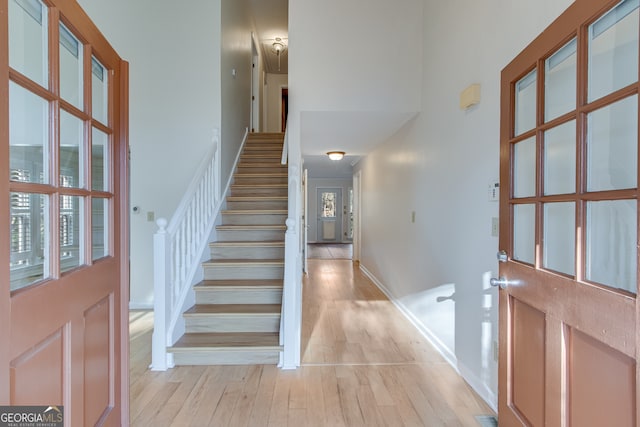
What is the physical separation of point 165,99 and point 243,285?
2406mm

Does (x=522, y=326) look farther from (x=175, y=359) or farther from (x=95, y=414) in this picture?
(x=175, y=359)

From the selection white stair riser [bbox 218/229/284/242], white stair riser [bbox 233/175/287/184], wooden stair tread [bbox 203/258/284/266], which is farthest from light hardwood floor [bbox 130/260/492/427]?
white stair riser [bbox 233/175/287/184]

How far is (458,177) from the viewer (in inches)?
91.6

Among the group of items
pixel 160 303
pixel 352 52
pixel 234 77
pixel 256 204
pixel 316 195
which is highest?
pixel 234 77

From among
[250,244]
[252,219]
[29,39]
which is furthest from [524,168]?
[252,219]

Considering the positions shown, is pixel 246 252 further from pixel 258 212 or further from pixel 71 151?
pixel 71 151

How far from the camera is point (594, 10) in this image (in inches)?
38.4

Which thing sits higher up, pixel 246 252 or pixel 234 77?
pixel 234 77

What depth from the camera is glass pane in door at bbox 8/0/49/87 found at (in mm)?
839

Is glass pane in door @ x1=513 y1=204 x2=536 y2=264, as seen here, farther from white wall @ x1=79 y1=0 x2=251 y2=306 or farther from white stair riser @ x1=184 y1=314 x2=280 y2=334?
white wall @ x1=79 y1=0 x2=251 y2=306

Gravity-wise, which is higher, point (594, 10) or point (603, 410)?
point (594, 10)

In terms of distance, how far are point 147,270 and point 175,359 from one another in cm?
163

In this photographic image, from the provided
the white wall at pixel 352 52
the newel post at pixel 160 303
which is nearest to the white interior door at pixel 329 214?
the white wall at pixel 352 52

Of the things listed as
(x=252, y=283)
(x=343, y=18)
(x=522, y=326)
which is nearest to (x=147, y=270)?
(x=252, y=283)
